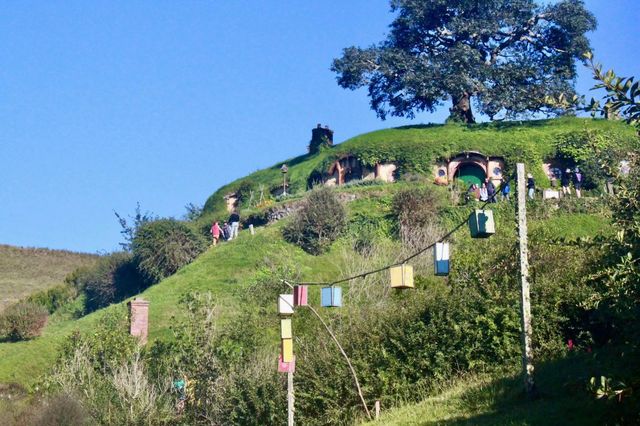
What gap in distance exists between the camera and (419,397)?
2480 centimetres

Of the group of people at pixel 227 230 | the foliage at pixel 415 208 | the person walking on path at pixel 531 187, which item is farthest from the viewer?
the group of people at pixel 227 230

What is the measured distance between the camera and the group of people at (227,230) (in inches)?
1994

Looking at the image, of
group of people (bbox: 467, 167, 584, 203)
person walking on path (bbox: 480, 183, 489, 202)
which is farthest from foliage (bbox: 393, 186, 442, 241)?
person walking on path (bbox: 480, 183, 489, 202)

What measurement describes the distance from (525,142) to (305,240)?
12.2m

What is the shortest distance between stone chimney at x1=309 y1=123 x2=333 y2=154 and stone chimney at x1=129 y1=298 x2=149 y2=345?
25056mm

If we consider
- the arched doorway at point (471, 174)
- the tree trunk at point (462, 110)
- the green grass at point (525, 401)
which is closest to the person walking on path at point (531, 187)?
the arched doorway at point (471, 174)

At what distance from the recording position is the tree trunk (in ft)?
185

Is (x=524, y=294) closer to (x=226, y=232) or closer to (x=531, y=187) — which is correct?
(x=531, y=187)

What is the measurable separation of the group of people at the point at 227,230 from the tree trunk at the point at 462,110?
12552mm

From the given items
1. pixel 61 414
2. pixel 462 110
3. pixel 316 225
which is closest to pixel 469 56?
pixel 462 110

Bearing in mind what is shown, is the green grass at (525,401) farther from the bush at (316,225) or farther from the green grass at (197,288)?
the bush at (316,225)

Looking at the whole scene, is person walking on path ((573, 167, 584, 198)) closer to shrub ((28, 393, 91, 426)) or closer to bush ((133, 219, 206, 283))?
bush ((133, 219, 206, 283))

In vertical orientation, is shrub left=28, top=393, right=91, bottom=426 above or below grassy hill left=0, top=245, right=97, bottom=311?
below

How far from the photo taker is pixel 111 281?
5153cm
